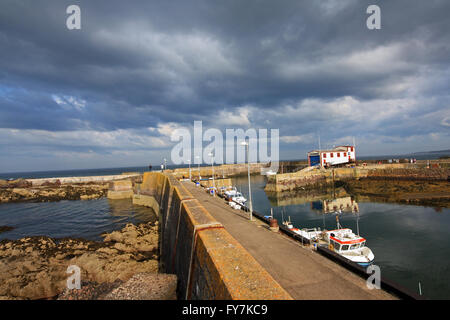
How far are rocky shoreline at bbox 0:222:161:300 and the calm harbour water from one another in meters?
17.9

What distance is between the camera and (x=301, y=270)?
8.83 m

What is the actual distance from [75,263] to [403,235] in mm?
32655

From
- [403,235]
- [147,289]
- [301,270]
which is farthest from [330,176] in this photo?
[147,289]

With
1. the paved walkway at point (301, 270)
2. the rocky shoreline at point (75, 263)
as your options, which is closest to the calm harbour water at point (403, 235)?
the paved walkway at point (301, 270)

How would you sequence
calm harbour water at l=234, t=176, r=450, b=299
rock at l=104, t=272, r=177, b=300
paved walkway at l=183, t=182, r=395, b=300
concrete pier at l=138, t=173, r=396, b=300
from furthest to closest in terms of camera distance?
calm harbour water at l=234, t=176, r=450, b=299 → rock at l=104, t=272, r=177, b=300 → paved walkway at l=183, t=182, r=395, b=300 → concrete pier at l=138, t=173, r=396, b=300

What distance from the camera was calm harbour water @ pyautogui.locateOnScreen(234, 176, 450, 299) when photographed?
1544 cm

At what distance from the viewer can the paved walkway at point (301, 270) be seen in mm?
7281

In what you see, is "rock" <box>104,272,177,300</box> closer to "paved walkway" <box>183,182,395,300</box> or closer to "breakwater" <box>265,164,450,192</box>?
"paved walkway" <box>183,182,395,300</box>

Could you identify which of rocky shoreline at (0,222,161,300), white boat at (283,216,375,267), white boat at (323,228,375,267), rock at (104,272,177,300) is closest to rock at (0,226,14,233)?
rocky shoreline at (0,222,161,300)

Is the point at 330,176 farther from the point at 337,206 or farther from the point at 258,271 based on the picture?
the point at 258,271

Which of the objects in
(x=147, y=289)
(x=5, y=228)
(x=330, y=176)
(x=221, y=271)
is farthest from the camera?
(x=330, y=176)

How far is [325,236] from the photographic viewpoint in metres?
19.1
